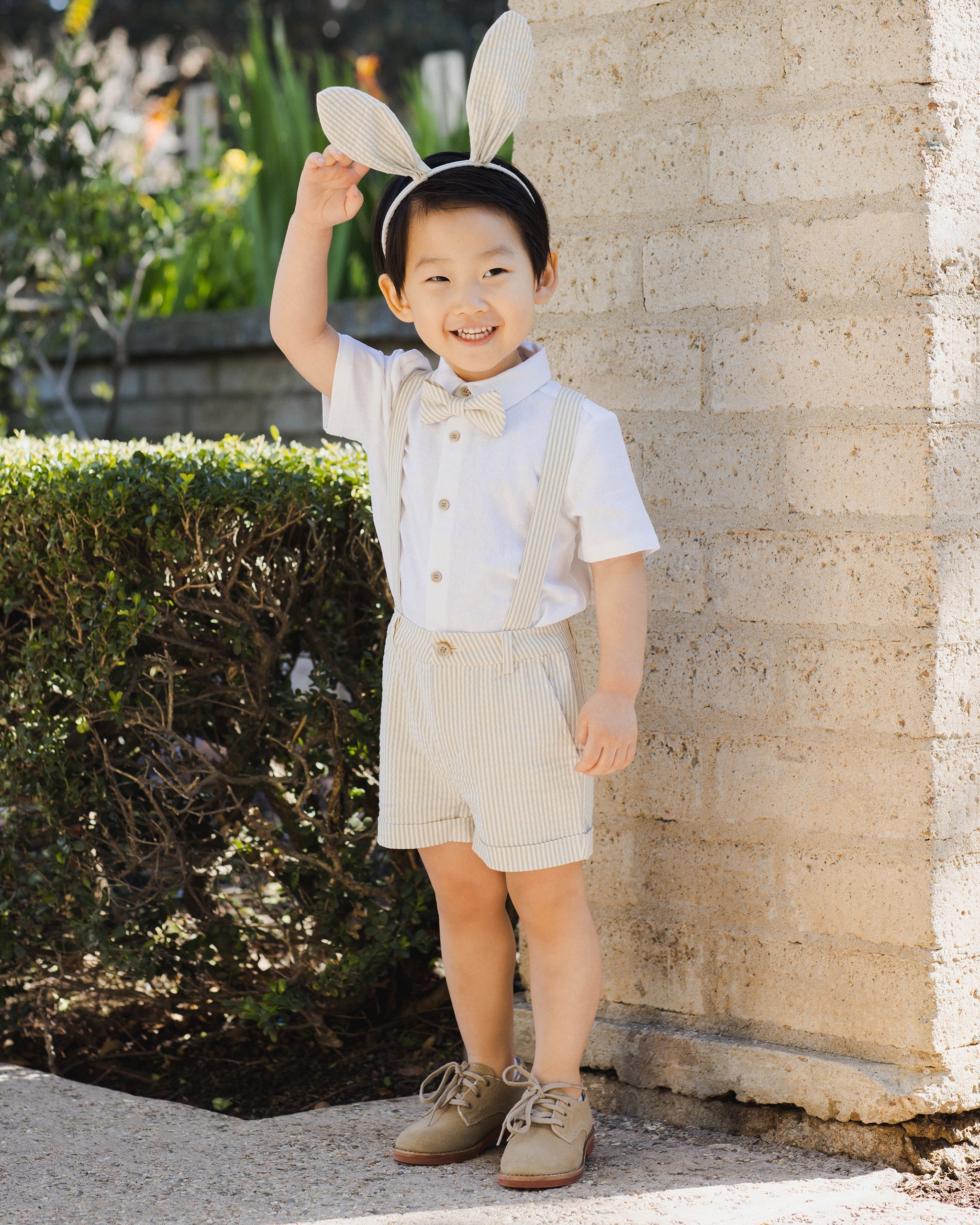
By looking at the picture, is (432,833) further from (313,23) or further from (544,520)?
(313,23)

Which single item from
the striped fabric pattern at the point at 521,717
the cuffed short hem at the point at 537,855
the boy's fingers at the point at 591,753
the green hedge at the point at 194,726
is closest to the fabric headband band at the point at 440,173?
the striped fabric pattern at the point at 521,717

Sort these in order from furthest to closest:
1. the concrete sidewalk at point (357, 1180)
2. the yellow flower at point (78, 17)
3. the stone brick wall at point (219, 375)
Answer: the yellow flower at point (78, 17) → the stone brick wall at point (219, 375) → the concrete sidewalk at point (357, 1180)

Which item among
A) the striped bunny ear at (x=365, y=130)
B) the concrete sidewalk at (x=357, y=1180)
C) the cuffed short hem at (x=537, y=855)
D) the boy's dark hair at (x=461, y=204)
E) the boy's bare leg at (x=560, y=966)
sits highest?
the striped bunny ear at (x=365, y=130)

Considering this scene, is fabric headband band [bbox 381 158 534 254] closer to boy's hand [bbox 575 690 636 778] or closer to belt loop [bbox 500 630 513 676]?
belt loop [bbox 500 630 513 676]

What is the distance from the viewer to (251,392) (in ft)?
24.6

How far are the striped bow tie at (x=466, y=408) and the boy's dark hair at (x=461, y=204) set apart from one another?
19 centimetres

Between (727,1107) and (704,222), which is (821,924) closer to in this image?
(727,1107)

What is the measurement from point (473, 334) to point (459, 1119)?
4.35 feet

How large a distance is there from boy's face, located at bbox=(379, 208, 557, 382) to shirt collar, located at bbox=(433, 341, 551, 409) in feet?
0.10

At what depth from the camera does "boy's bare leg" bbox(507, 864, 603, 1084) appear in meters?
2.42

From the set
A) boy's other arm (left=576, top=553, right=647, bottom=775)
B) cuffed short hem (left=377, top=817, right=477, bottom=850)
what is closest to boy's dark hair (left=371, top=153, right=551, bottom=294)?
boy's other arm (left=576, top=553, right=647, bottom=775)

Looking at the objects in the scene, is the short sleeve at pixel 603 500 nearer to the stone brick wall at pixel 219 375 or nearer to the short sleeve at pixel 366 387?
the short sleeve at pixel 366 387

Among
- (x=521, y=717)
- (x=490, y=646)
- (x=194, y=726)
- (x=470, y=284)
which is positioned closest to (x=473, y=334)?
(x=470, y=284)

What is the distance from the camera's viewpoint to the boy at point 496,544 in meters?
2.31
